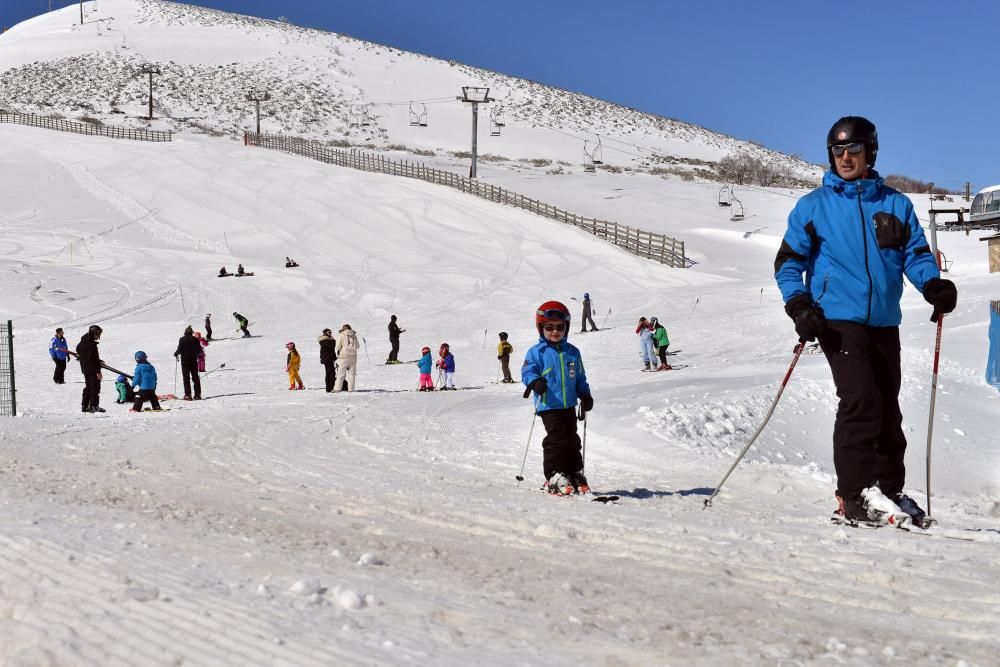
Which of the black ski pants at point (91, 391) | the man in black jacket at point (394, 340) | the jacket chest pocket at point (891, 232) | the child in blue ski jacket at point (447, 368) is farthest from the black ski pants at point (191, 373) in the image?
the jacket chest pocket at point (891, 232)

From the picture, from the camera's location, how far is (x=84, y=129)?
7056 centimetres

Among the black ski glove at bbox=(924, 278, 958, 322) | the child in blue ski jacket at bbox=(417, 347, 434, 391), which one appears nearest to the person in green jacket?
the child in blue ski jacket at bbox=(417, 347, 434, 391)

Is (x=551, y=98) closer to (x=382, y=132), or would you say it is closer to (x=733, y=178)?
(x=382, y=132)

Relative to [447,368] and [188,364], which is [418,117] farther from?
[188,364]

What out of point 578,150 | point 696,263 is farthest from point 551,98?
point 696,263

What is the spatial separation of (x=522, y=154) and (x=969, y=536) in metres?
92.1

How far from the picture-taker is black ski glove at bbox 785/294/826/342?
17.1ft

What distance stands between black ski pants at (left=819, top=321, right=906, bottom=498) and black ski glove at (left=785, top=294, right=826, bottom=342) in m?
0.09

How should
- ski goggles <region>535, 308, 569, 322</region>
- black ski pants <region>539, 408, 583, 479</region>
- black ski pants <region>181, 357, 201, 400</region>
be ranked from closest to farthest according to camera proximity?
black ski pants <region>539, 408, 583, 479</region> < ski goggles <region>535, 308, 569, 322</region> < black ski pants <region>181, 357, 201, 400</region>

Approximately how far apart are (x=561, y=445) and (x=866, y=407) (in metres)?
2.58

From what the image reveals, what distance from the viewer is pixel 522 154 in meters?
95.2

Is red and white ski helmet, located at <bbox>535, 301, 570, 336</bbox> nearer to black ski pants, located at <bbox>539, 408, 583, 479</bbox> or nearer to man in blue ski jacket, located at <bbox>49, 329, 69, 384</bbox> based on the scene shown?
Answer: black ski pants, located at <bbox>539, 408, 583, 479</bbox>

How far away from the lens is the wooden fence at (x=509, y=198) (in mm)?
43750

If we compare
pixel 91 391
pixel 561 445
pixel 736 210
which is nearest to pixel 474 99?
pixel 736 210
